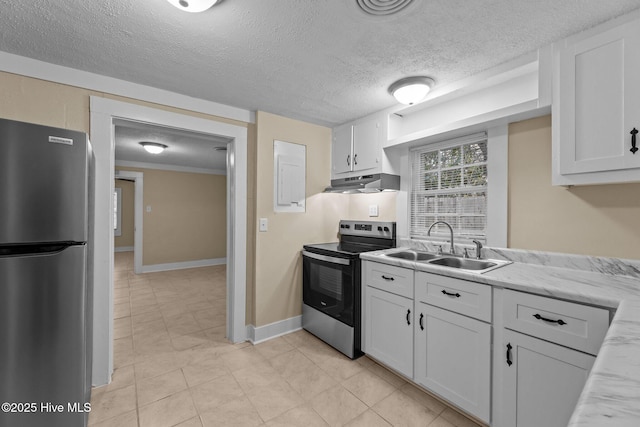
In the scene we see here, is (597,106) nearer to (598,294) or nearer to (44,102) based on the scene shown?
(598,294)

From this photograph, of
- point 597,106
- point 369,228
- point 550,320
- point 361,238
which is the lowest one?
point 550,320

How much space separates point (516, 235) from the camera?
1.99 m

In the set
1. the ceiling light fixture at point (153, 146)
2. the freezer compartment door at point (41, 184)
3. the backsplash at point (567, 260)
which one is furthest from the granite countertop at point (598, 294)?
the ceiling light fixture at point (153, 146)

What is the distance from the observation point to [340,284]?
2.47 meters

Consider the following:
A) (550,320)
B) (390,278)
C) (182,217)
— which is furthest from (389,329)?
Answer: (182,217)

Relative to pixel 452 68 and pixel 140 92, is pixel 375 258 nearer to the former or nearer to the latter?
pixel 452 68

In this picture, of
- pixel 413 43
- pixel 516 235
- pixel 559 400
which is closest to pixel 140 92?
pixel 413 43

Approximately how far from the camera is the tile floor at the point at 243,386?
169cm

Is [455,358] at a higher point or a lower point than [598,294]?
lower

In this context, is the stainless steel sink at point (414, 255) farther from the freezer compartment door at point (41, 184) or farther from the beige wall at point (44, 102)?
the beige wall at point (44, 102)

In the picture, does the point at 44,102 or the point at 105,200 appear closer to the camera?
the point at 44,102

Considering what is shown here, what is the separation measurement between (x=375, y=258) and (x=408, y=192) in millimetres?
873

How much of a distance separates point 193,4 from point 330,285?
2218 mm

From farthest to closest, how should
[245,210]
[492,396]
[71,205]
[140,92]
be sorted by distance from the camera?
[245,210] < [140,92] < [492,396] < [71,205]
